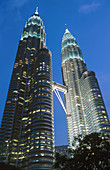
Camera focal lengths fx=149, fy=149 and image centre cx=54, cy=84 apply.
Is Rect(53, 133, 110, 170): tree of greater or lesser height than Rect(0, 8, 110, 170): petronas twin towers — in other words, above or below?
below

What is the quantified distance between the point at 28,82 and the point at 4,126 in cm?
6821

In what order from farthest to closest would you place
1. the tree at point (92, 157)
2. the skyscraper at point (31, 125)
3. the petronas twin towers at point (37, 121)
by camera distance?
the petronas twin towers at point (37, 121), the skyscraper at point (31, 125), the tree at point (92, 157)

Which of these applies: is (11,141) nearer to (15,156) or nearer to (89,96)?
(15,156)

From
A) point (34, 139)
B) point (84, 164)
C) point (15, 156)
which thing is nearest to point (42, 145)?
point (34, 139)

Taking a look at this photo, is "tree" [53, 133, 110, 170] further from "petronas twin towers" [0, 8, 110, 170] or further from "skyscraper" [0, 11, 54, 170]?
"skyscraper" [0, 11, 54, 170]

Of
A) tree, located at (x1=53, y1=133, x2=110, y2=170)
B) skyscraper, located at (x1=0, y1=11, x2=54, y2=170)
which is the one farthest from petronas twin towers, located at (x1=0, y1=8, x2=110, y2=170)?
tree, located at (x1=53, y1=133, x2=110, y2=170)

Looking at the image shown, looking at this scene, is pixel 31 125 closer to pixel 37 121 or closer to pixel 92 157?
pixel 37 121

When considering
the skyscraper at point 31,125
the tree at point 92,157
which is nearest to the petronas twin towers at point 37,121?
the skyscraper at point 31,125

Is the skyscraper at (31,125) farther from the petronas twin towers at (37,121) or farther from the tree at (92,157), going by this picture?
the tree at (92,157)

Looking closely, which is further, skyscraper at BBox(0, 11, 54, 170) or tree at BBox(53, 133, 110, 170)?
skyscraper at BBox(0, 11, 54, 170)

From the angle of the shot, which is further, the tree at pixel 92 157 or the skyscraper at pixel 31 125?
the skyscraper at pixel 31 125

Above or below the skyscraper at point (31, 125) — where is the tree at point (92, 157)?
below

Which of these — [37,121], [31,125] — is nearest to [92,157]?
[37,121]

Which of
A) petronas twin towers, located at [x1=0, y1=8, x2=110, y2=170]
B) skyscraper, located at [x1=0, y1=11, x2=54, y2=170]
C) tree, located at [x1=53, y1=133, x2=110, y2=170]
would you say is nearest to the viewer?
tree, located at [x1=53, y1=133, x2=110, y2=170]
